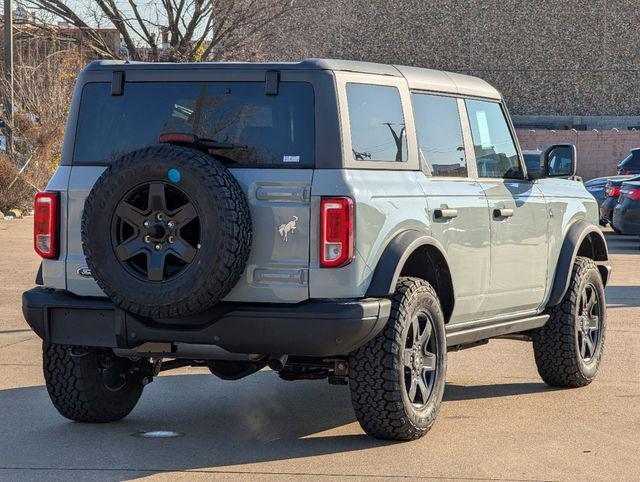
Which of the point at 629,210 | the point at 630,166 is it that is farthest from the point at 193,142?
the point at 630,166

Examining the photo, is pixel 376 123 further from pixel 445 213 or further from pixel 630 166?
pixel 630 166

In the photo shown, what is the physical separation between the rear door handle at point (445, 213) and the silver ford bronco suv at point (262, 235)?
0.09 feet

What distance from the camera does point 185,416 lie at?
779 cm

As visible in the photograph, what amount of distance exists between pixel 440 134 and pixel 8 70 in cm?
2350

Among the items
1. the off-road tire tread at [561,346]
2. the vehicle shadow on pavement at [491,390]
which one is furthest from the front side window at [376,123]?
the off-road tire tread at [561,346]

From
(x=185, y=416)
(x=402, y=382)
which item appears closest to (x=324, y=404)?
(x=185, y=416)

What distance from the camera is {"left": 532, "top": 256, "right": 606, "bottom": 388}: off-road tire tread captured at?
878 cm

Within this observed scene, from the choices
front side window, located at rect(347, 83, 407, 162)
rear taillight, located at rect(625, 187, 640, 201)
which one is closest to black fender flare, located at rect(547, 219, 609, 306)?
front side window, located at rect(347, 83, 407, 162)

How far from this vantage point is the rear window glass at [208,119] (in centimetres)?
673

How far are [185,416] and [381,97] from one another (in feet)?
7.06

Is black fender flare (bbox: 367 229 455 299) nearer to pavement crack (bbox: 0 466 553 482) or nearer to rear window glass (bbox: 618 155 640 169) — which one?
pavement crack (bbox: 0 466 553 482)

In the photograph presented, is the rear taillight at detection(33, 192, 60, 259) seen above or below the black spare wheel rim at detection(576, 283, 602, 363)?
above

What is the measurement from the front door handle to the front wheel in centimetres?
101

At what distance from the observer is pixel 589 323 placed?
9211mm
